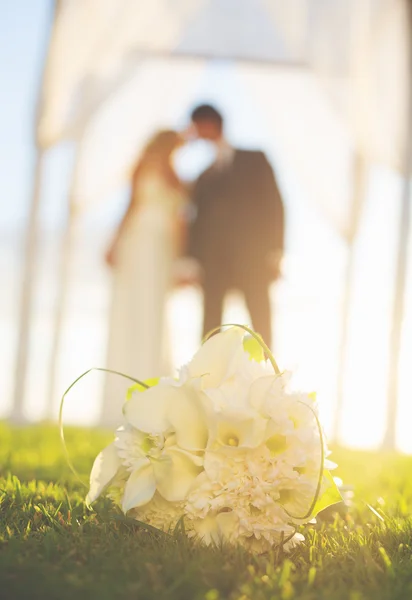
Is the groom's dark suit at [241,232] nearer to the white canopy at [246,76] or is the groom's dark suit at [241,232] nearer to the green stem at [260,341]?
the white canopy at [246,76]

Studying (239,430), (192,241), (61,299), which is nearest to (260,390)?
(239,430)

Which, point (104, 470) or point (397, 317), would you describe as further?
point (397, 317)

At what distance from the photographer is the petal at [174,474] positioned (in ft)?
3.38

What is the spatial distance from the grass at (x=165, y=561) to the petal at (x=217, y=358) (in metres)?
0.23

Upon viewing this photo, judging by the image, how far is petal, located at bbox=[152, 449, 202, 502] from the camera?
1030 mm

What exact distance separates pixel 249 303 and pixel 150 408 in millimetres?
2629

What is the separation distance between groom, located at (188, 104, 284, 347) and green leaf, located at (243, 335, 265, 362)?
2484 mm

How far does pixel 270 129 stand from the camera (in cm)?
459

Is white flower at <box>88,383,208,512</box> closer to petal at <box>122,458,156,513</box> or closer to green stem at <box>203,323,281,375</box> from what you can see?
petal at <box>122,458,156,513</box>

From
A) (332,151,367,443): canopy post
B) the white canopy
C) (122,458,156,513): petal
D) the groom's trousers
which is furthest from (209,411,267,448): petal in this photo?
(332,151,367,443): canopy post

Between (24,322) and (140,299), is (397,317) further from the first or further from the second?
(24,322)

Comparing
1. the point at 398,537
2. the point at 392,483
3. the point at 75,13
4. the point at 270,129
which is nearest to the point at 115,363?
the point at 270,129

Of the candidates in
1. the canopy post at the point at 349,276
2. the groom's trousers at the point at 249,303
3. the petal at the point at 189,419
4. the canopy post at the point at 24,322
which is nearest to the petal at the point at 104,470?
the petal at the point at 189,419

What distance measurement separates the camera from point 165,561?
92 centimetres
